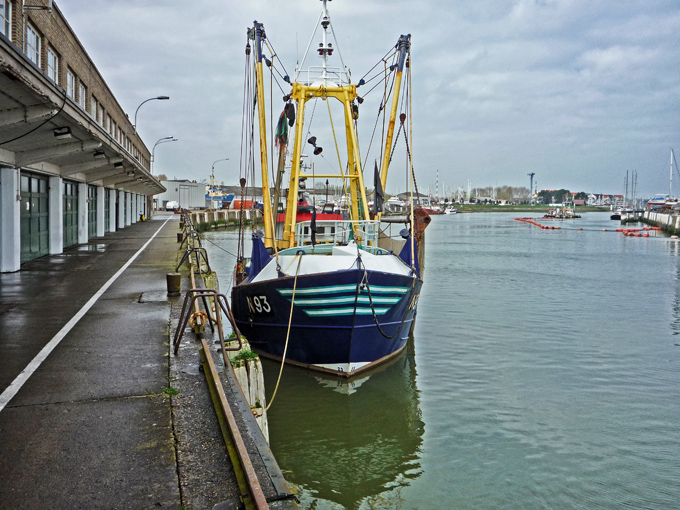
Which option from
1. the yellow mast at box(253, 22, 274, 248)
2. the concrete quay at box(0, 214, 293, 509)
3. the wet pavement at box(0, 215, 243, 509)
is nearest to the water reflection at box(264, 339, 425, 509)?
the concrete quay at box(0, 214, 293, 509)

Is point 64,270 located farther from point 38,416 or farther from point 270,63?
point 38,416

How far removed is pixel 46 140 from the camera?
52.9 feet

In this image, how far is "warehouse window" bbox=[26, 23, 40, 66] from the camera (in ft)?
63.9

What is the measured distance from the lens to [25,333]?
9.91m

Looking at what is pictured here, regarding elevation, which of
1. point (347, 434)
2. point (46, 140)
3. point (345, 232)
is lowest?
point (347, 434)

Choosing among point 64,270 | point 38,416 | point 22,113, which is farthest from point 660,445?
point 64,270

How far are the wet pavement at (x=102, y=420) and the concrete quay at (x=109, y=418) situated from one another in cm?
1

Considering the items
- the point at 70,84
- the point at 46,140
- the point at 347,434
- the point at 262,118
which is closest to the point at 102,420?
the point at 347,434

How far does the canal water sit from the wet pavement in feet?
8.82

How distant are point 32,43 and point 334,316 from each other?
52.3 ft

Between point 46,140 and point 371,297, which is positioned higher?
point 46,140

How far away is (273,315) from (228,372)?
5.28 metres

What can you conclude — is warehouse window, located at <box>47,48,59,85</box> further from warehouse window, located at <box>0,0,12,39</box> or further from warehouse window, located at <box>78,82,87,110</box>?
warehouse window, located at <box>0,0,12,39</box>

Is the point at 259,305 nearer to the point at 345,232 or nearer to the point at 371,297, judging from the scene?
the point at 371,297
